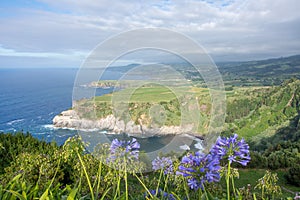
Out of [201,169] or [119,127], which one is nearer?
[201,169]

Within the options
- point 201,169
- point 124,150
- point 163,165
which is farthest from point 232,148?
point 163,165

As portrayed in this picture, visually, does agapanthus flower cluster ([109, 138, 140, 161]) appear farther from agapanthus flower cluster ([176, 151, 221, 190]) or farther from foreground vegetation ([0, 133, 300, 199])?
agapanthus flower cluster ([176, 151, 221, 190])

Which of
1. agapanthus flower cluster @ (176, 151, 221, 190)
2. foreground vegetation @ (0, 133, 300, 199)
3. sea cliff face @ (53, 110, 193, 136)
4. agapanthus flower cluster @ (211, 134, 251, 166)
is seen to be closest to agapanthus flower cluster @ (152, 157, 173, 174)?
foreground vegetation @ (0, 133, 300, 199)

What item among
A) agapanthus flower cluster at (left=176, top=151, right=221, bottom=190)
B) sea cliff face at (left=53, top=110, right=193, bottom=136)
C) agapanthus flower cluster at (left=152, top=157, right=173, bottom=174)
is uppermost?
agapanthus flower cluster at (left=176, top=151, right=221, bottom=190)

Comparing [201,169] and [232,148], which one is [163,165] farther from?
[232,148]

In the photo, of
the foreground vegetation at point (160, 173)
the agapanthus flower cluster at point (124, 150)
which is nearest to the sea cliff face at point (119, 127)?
the foreground vegetation at point (160, 173)

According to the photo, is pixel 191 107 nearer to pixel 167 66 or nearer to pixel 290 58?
pixel 167 66

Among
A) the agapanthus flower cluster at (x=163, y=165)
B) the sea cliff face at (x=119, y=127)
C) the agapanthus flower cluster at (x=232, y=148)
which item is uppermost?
the agapanthus flower cluster at (x=232, y=148)

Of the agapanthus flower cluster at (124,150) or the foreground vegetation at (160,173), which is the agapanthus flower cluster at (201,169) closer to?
the foreground vegetation at (160,173)
